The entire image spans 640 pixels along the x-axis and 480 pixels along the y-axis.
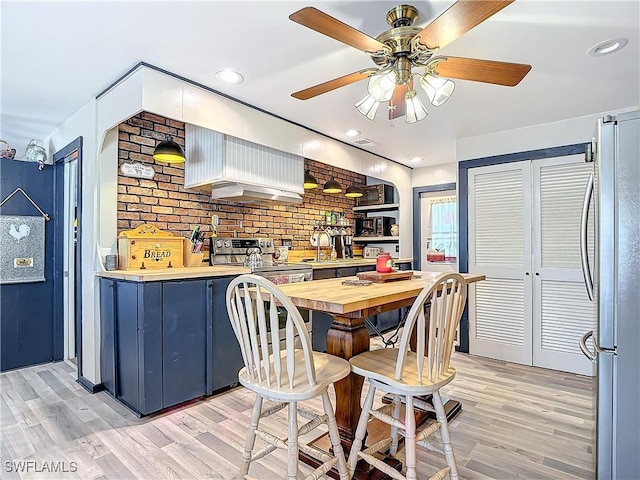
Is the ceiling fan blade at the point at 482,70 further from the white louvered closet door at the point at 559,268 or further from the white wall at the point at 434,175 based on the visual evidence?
the white wall at the point at 434,175

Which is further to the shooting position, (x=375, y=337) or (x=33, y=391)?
(x=375, y=337)

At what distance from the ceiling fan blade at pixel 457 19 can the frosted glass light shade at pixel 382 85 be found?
9.4 inches

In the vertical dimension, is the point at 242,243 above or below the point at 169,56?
below

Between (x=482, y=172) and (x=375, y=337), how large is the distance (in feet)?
7.38

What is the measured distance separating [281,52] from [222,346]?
208 cm

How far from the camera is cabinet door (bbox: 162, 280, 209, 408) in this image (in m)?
2.47

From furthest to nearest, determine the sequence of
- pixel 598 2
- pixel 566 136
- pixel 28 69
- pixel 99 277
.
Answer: pixel 566 136
pixel 99 277
pixel 28 69
pixel 598 2

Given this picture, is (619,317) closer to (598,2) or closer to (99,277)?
(598,2)

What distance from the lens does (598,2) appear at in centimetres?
176

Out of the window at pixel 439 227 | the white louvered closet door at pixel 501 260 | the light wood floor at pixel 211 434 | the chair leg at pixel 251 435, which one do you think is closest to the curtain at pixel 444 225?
the window at pixel 439 227

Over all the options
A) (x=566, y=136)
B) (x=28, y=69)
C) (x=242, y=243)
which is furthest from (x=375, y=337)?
(x=28, y=69)

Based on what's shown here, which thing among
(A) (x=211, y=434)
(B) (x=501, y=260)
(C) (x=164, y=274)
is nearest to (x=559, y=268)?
(B) (x=501, y=260)

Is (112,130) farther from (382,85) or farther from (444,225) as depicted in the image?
(444,225)

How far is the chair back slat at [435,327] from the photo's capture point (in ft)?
4.85
